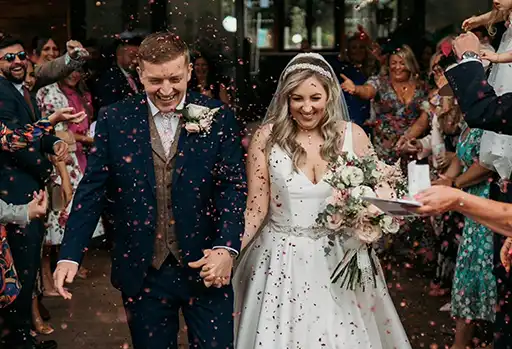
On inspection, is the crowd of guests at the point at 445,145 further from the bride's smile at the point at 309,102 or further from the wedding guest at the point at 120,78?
the wedding guest at the point at 120,78

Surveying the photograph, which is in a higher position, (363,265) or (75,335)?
(363,265)

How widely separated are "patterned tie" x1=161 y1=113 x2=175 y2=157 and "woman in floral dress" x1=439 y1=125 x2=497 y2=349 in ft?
7.57

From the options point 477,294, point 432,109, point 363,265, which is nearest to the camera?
point 363,265

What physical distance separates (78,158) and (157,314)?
14.0ft

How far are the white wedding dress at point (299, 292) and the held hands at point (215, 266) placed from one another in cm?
74

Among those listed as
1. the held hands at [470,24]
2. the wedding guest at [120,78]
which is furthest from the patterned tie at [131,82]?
the held hands at [470,24]

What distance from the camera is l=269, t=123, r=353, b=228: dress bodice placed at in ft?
16.0

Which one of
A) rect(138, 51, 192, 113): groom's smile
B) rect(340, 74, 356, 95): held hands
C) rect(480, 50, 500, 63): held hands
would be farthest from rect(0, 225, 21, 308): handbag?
rect(340, 74, 356, 95): held hands

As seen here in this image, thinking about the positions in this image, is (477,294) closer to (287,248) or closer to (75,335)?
(287,248)

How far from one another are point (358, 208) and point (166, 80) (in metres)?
1.14

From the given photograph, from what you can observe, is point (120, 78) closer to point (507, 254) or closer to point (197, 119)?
point (197, 119)

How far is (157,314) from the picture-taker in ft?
13.9

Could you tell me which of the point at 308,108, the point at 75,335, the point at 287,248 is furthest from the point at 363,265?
the point at 75,335

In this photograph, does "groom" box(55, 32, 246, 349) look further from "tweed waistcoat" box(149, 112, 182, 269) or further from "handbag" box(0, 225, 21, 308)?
"handbag" box(0, 225, 21, 308)
